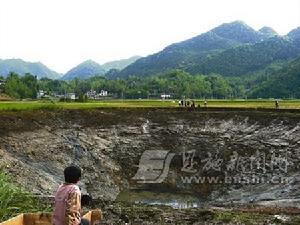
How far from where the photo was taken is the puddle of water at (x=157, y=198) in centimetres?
3556

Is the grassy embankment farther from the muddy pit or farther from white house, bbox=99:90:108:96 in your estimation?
white house, bbox=99:90:108:96

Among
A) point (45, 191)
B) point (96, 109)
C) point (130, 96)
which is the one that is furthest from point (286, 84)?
point (45, 191)

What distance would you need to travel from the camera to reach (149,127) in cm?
5100

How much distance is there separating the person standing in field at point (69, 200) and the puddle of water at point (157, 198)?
2464cm

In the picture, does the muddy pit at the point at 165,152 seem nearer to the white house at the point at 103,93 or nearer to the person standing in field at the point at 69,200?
the person standing in field at the point at 69,200

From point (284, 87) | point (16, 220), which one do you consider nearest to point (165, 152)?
point (16, 220)

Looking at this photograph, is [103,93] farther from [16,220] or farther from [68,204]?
[68,204]

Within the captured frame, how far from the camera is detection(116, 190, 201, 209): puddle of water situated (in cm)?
3556

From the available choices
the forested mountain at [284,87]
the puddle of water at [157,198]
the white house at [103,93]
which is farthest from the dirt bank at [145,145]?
the white house at [103,93]

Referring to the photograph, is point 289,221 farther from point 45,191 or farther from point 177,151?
point 177,151

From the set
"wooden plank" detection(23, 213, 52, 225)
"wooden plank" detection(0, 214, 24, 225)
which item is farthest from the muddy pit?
"wooden plank" detection(0, 214, 24, 225)

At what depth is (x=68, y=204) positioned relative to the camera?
10.4m

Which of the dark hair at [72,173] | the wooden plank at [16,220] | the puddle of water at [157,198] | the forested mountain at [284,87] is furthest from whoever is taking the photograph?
Answer: the forested mountain at [284,87]

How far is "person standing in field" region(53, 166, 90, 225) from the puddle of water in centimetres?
2464
